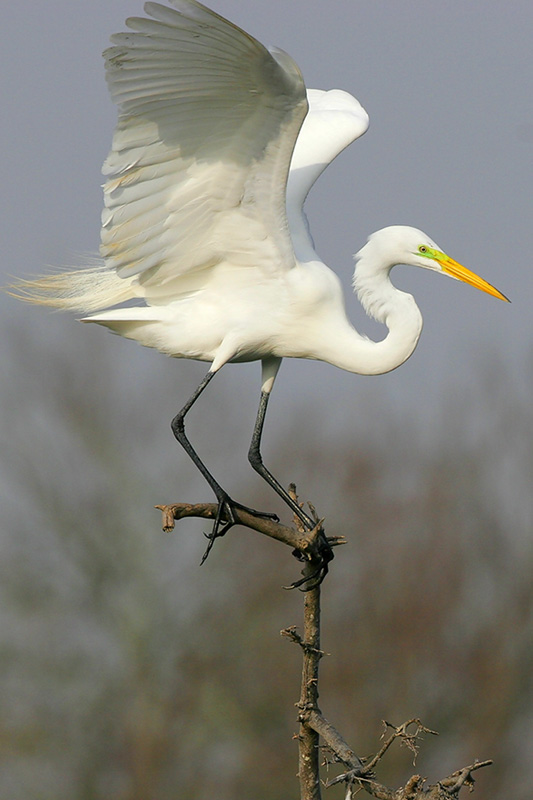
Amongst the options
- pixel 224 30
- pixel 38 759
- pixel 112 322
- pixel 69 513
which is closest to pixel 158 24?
pixel 224 30

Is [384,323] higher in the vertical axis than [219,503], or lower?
higher

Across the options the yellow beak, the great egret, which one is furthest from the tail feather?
the yellow beak

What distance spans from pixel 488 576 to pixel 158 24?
11.7m

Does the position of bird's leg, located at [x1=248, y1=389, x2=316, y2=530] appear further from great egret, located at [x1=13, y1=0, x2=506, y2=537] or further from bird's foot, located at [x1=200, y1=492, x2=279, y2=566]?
bird's foot, located at [x1=200, y1=492, x2=279, y2=566]

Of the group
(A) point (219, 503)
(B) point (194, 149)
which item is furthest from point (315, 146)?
(A) point (219, 503)

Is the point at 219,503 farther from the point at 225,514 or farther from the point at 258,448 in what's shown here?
the point at 258,448

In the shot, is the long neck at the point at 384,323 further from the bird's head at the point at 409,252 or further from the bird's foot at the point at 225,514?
the bird's foot at the point at 225,514

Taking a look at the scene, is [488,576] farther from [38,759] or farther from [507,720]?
[38,759]

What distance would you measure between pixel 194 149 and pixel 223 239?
1.27 feet

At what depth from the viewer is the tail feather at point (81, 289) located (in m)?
4.70

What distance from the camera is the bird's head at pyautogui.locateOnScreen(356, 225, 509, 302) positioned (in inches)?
177

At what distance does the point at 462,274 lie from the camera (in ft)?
14.7

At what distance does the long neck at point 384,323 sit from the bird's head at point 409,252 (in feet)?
0.11

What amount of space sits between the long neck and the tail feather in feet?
2.83
